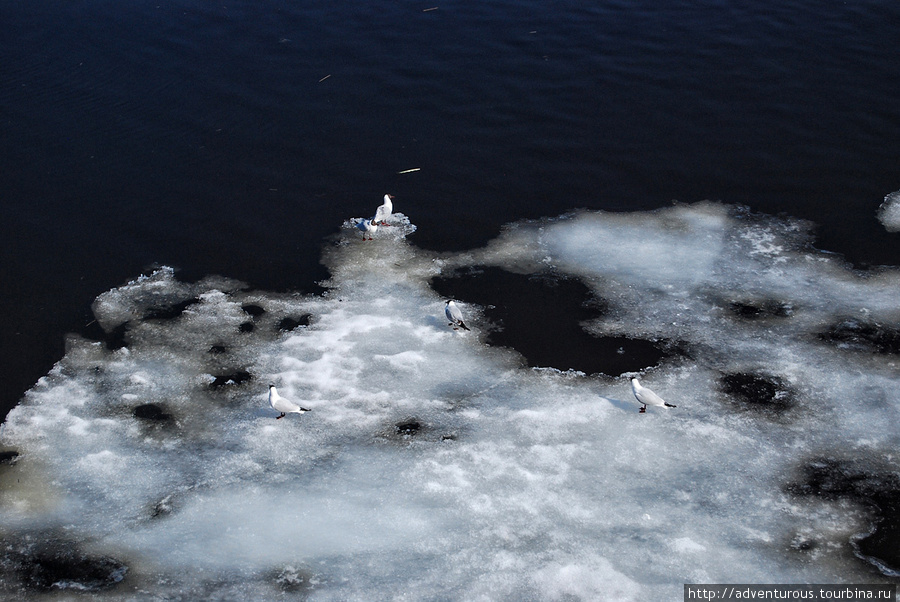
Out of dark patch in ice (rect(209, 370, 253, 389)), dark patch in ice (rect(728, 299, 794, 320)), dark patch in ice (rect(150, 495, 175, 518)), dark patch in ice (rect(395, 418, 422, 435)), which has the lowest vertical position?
dark patch in ice (rect(150, 495, 175, 518))

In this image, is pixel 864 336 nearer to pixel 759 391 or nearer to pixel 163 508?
pixel 759 391

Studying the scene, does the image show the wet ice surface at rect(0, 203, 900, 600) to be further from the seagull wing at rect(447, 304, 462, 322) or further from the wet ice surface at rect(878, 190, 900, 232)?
the wet ice surface at rect(878, 190, 900, 232)

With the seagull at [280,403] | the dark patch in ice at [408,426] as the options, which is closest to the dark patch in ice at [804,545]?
the dark patch in ice at [408,426]

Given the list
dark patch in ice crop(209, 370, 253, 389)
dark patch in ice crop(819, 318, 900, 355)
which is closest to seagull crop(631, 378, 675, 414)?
dark patch in ice crop(819, 318, 900, 355)

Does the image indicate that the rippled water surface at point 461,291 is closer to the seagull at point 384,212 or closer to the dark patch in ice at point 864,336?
the dark patch in ice at point 864,336

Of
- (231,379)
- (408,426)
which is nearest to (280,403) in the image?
(231,379)

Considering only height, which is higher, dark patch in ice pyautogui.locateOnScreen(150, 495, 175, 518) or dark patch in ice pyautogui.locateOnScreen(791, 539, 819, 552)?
dark patch in ice pyautogui.locateOnScreen(791, 539, 819, 552)

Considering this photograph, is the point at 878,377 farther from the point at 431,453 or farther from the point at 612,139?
the point at 612,139

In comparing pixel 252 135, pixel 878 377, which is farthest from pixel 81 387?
pixel 878 377
